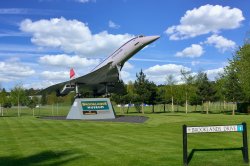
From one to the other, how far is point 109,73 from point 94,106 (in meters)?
4.75

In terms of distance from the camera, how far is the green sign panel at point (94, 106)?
131ft

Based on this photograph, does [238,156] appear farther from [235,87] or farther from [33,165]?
[235,87]

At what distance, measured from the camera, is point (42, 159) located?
40.1 feet

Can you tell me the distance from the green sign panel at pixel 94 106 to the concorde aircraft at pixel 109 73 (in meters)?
2.56

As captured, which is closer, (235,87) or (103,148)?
(103,148)

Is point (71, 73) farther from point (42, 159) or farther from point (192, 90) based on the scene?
point (42, 159)

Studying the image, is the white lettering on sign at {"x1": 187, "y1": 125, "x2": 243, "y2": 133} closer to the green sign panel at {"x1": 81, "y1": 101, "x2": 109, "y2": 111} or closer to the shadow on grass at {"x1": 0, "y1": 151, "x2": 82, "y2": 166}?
the shadow on grass at {"x1": 0, "y1": 151, "x2": 82, "y2": 166}

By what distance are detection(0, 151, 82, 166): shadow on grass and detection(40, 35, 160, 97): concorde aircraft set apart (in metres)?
24.1

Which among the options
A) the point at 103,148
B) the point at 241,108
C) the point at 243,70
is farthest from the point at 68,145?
the point at 241,108

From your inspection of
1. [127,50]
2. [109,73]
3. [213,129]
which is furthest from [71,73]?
[213,129]

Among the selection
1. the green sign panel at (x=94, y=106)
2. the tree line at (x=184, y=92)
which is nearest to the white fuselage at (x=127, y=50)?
the green sign panel at (x=94, y=106)

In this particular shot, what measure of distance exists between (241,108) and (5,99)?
159 ft

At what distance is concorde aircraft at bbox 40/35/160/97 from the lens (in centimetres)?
3712

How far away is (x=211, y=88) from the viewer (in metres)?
67.5
